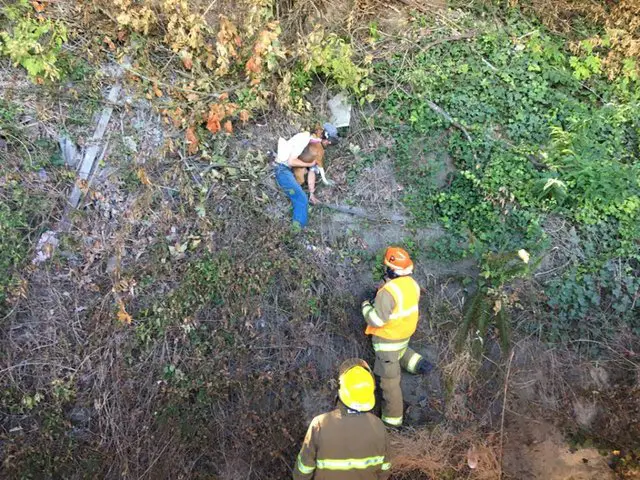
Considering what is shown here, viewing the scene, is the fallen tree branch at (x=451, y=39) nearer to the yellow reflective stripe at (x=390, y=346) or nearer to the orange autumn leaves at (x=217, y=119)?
the orange autumn leaves at (x=217, y=119)

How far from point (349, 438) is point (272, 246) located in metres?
2.45

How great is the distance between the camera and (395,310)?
17.0 feet

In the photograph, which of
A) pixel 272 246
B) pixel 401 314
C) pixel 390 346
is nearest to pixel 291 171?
pixel 272 246

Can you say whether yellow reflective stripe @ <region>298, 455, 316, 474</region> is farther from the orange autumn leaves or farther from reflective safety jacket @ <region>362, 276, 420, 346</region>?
the orange autumn leaves

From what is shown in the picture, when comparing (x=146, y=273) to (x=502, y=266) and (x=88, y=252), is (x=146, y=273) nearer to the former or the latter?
(x=88, y=252)

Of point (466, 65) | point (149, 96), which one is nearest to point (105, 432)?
point (149, 96)

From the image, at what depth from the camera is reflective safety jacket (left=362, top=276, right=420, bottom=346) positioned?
5148 mm

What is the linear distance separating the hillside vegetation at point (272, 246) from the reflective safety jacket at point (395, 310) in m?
0.69

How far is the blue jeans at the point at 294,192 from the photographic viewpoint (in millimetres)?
6109

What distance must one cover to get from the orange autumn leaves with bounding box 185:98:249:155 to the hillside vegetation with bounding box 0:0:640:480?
33 millimetres

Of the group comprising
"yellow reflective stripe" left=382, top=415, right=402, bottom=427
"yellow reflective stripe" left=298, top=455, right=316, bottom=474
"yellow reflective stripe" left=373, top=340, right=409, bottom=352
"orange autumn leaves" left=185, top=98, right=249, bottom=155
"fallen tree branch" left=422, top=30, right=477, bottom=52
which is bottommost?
"yellow reflective stripe" left=382, top=415, right=402, bottom=427

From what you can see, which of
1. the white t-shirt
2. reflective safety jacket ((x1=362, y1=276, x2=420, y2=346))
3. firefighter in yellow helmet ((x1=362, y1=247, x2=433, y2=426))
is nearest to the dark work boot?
firefighter in yellow helmet ((x1=362, y1=247, x2=433, y2=426))

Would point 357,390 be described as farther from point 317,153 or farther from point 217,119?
point 217,119

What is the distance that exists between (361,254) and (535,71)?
11.4 ft
